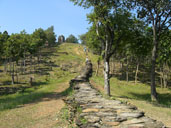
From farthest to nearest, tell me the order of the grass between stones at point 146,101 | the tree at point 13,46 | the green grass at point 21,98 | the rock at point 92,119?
the tree at point 13,46 < the green grass at point 21,98 < the grass between stones at point 146,101 < the rock at point 92,119

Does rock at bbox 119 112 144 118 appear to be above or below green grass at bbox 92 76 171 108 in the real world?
above

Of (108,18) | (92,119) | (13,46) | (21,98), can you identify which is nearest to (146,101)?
(108,18)

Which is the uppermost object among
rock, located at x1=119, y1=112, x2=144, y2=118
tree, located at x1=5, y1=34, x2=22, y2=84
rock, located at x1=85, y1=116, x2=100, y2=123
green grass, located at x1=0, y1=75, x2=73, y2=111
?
tree, located at x1=5, y1=34, x2=22, y2=84

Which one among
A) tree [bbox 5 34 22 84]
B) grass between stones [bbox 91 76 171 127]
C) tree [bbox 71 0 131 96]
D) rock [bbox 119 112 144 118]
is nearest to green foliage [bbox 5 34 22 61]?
tree [bbox 5 34 22 84]

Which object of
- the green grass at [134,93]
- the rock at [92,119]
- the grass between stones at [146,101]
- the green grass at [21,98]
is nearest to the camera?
the rock at [92,119]

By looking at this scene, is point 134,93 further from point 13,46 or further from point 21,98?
point 13,46

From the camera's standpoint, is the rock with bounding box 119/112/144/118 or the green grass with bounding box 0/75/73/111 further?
the green grass with bounding box 0/75/73/111

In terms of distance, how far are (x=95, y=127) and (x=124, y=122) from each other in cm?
103

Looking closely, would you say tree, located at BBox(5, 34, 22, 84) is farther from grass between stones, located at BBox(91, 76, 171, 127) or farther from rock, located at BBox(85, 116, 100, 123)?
rock, located at BBox(85, 116, 100, 123)

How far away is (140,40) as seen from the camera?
19891 millimetres

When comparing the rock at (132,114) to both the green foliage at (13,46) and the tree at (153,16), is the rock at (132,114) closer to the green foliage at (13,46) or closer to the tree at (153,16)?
the tree at (153,16)

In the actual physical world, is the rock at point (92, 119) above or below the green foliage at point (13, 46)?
below

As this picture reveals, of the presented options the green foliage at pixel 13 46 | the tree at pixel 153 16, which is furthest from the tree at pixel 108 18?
the green foliage at pixel 13 46

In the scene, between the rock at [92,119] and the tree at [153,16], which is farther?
the tree at [153,16]
